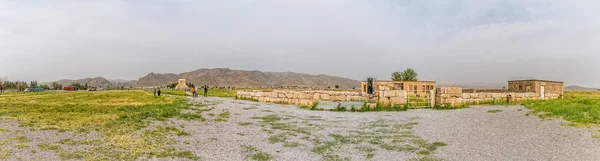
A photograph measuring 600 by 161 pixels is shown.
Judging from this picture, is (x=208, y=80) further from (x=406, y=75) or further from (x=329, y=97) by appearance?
(x=329, y=97)

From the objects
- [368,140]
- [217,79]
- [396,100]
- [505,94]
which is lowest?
[368,140]

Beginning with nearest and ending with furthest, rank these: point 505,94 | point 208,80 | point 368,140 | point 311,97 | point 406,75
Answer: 1. point 368,140
2. point 311,97
3. point 505,94
4. point 406,75
5. point 208,80

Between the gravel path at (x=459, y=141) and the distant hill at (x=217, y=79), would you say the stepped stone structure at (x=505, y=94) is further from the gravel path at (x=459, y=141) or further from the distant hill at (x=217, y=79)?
the distant hill at (x=217, y=79)

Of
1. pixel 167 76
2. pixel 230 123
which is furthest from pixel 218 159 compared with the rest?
pixel 167 76

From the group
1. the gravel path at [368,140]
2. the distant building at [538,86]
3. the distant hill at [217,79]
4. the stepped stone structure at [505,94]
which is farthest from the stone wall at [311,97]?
the distant hill at [217,79]

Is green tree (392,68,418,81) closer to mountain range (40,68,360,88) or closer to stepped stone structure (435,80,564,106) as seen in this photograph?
stepped stone structure (435,80,564,106)

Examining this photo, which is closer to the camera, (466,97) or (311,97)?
(466,97)

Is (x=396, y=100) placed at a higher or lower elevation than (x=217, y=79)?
lower

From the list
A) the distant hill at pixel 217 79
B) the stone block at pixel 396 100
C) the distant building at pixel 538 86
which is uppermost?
→ the distant hill at pixel 217 79

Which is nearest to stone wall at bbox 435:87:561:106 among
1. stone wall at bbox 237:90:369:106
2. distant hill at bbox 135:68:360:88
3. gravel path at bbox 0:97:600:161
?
stone wall at bbox 237:90:369:106

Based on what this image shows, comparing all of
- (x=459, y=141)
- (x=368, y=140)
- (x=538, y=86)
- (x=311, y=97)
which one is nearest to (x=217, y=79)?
(x=311, y=97)

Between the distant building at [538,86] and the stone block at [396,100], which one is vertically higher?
the distant building at [538,86]

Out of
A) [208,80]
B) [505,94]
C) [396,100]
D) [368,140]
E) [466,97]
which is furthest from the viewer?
[208,80]

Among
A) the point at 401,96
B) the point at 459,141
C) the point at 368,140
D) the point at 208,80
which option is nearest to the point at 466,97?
the point at 401,96
